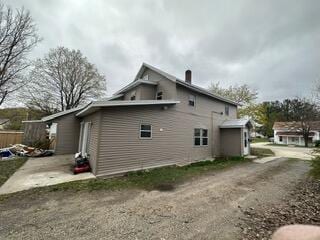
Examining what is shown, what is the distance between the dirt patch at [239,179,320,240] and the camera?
11.5 feet

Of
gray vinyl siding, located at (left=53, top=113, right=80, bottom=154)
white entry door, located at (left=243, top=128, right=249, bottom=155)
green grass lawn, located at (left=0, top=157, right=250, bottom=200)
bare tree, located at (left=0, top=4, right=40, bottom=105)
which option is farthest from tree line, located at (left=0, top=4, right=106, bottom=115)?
white entry door, located at (left=243, top=128, right=249, bottom=155)

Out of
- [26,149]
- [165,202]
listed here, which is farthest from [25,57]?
[165,202]

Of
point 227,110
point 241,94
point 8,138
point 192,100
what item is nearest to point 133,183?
point 192,100

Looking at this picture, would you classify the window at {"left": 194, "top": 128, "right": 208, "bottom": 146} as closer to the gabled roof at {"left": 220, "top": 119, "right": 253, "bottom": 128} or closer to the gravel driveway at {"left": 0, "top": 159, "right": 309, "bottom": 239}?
the gabled roof at {"left": 220, "top": 119, "right": 253, "bottom": 128}

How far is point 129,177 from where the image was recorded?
7.71 metres

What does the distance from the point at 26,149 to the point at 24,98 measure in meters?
9.55

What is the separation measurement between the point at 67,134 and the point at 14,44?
310 inches

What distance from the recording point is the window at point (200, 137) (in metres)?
12.7

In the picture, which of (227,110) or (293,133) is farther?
(293,133)

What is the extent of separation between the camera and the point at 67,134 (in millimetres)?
13664

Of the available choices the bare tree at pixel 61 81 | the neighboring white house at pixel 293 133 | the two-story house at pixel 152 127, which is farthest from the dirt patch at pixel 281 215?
the neighboring white house at pixel 293 133

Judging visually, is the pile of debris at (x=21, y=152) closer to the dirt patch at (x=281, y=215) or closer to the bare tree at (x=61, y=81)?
the bare tree at (x=61, y=81)

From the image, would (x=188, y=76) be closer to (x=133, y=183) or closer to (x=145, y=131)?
(x=145, y=131)

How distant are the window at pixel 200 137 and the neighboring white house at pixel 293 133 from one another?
3357cm
